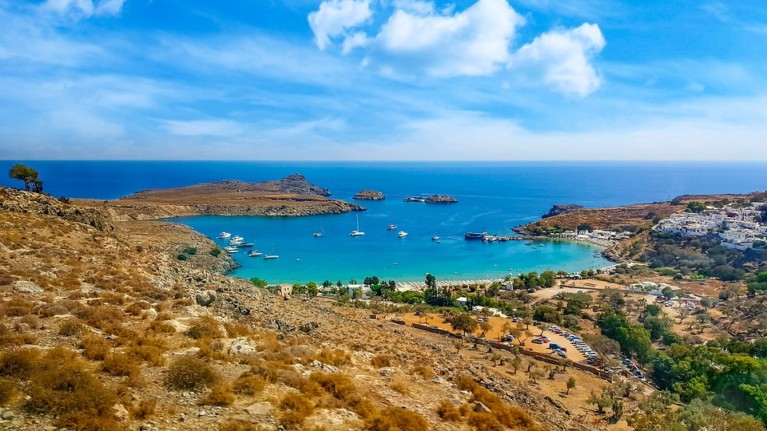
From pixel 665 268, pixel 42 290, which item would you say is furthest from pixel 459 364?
pixel 665 268

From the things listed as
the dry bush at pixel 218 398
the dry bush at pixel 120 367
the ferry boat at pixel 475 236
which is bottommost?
the ferry boat at pixel 475 236

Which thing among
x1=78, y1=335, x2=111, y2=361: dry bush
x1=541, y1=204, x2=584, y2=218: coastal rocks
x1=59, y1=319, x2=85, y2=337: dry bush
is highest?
x1=59, y1=319, x2=85, y2=337: dry bush

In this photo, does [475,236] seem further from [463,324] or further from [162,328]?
[162,328]

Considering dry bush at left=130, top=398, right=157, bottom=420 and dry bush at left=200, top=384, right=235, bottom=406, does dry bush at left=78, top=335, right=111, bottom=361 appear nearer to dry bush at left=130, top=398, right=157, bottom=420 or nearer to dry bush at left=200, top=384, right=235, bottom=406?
dry bush at left=130, top=398, right=157, bottom=420

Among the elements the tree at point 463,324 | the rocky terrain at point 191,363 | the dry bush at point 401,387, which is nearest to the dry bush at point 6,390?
the rocky terrain at point 191,363

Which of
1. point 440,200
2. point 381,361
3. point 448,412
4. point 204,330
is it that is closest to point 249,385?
point 204,330

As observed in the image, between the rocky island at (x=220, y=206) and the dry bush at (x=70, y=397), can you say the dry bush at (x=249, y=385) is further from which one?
the rocky island at (x=220, y=206)

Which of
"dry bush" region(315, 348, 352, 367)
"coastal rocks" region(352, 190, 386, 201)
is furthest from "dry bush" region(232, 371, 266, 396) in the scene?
"coastal rocks" region(352, 190, 386, 201)
